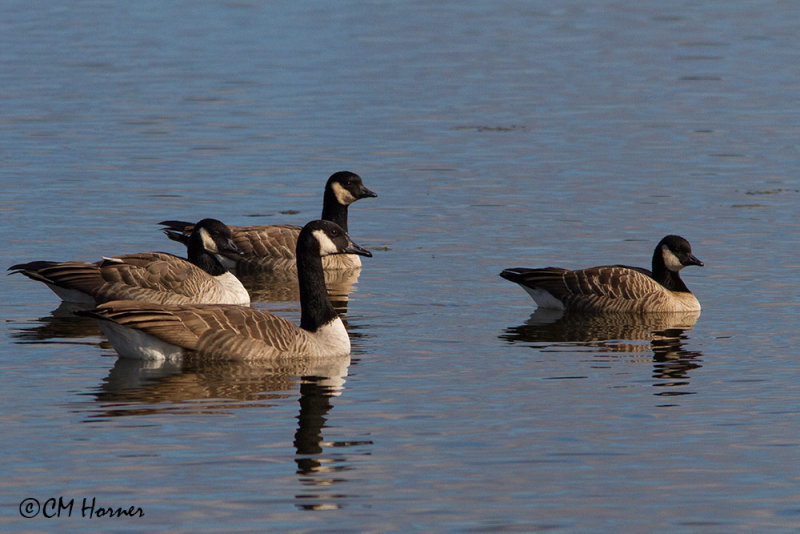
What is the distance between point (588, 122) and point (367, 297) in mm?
15350

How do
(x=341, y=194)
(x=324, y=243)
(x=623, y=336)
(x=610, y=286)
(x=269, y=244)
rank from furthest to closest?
(x=341, y=194) → (x=269, y=244) → (x=610, y=286) → (x=623, y=336) → (x=324, y=243)

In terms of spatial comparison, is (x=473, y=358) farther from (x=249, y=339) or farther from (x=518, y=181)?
(x=518, y=181)

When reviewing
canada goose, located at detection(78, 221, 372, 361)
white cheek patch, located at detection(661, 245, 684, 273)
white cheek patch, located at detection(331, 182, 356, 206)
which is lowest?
canada goose, located at detection(78, 221, 372, 361)

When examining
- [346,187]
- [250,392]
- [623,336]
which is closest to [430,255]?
[346,187]

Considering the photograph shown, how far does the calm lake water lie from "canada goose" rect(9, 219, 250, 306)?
0.61 m

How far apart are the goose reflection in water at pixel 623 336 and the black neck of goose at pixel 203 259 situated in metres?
4.70

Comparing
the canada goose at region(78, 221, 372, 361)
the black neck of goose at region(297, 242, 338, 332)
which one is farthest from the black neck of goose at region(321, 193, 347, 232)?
the canada goose at region(78, 221, 372, 361)

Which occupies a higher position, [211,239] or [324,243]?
[324,243]

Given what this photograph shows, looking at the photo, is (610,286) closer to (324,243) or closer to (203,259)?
(324,243)

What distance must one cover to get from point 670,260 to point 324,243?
5991 millimetres

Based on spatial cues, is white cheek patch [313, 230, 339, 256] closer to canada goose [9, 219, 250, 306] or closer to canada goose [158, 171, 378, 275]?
canada goose [9, 219, 250, 306]

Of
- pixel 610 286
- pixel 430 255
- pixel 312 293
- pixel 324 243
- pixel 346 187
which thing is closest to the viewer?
pixel 312 293

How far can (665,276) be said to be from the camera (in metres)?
21.7

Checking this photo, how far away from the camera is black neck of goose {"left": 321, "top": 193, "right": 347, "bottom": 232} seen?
2598 centimetres
